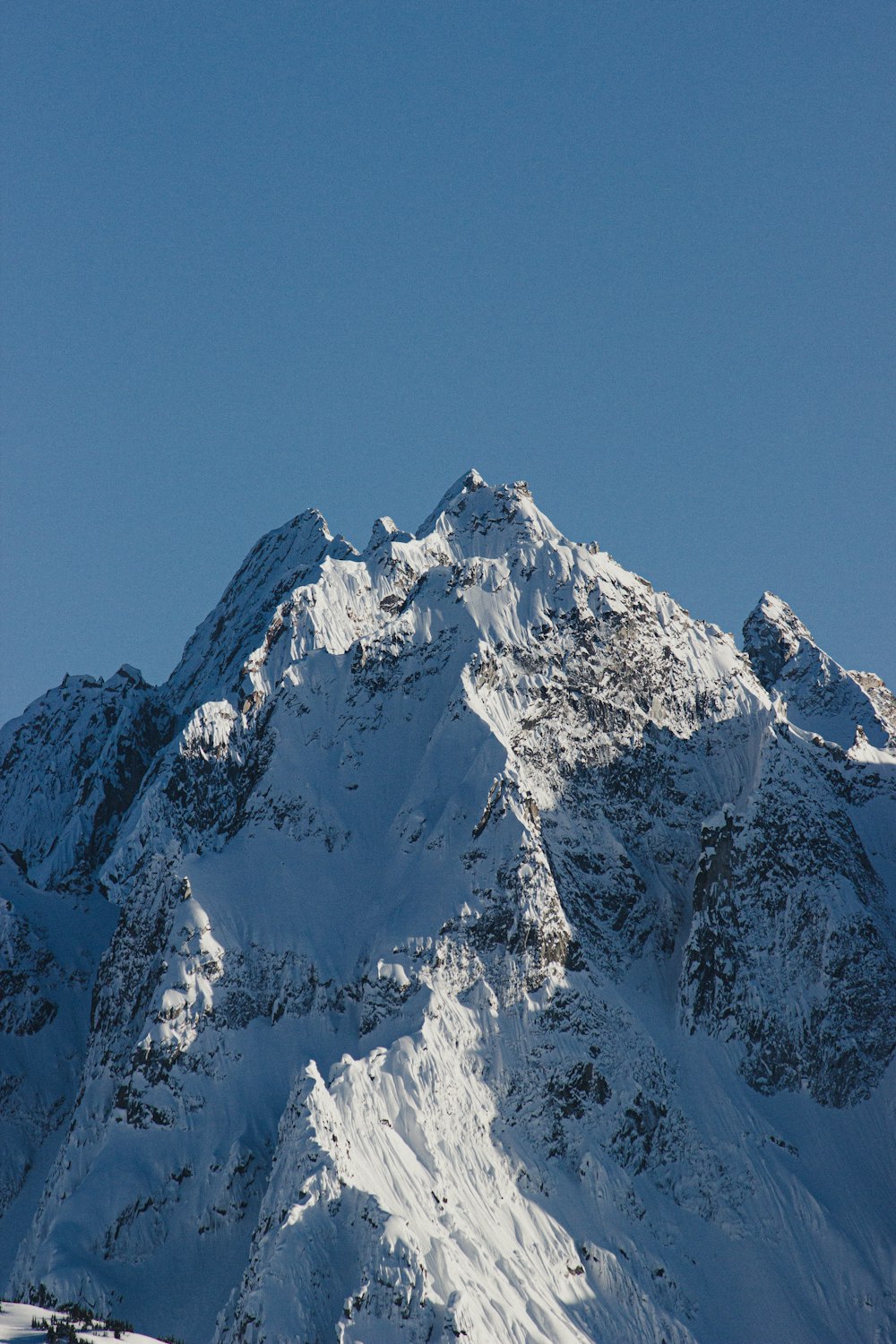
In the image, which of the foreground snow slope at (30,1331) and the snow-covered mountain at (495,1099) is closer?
the foreground snow slope at (30,1331)

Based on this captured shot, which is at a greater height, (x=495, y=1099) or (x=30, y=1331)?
(x=495, y=1099)

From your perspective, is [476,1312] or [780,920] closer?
[476,1312]

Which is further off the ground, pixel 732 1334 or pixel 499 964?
pixel 499 964

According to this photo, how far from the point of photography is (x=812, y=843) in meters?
197

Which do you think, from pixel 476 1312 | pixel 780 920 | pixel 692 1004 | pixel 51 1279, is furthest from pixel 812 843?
pixel 51 1279

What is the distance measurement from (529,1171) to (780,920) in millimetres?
41128

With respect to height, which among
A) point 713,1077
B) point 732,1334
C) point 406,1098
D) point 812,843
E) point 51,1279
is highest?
point 812,843

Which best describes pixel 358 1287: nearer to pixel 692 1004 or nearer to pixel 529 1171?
pixel 529 1171

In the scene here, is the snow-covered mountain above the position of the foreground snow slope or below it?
above

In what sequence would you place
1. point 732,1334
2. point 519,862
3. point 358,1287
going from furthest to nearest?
1. point 519,862
2. point 732,1334
3. point 358,1287

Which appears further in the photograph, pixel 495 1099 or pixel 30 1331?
pixel 495 1099

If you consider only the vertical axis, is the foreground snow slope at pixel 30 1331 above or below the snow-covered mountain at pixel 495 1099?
below

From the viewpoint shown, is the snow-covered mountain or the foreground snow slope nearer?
the foreground snow slope

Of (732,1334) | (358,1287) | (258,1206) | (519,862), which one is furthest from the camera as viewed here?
(519,862)
